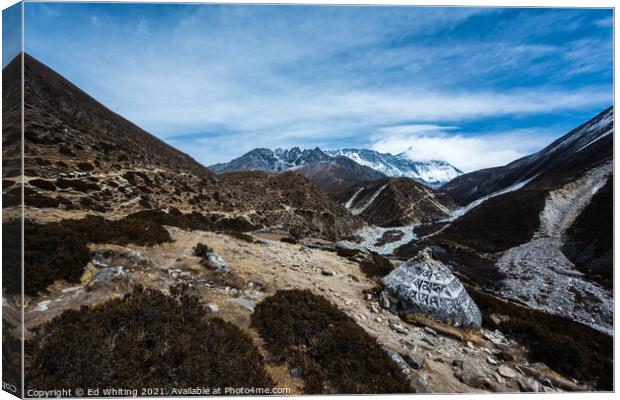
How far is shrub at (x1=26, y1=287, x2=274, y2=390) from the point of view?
3799 millimetres

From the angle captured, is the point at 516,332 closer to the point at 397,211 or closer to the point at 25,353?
the point at 25,353

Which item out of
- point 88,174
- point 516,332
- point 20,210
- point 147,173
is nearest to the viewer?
point 20,210

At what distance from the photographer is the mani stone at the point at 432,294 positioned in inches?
293

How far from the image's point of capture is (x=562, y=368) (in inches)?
231

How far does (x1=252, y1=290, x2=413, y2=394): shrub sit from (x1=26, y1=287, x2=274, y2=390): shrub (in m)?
0.65

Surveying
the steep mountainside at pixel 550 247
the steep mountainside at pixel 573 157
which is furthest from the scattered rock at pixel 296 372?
the steep mountainside at pixel 573 157

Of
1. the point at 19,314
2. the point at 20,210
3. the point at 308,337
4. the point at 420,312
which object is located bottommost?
the point at 420,312

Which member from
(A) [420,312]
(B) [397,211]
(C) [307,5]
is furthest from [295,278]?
(B) [397,211]

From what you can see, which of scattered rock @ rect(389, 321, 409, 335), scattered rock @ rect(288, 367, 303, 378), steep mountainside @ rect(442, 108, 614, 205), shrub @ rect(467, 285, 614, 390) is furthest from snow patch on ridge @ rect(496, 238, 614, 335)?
scattered rock @ rect(288, 367, 303, 378)

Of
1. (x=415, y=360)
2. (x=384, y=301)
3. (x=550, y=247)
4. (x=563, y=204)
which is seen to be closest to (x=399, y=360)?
(x=415, y=360)

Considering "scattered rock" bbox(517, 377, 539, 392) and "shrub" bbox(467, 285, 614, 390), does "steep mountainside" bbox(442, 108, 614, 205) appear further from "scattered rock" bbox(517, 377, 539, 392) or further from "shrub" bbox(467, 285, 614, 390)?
"scattered rock" bbox(517, 377, 539, 392)

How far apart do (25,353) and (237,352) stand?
130 inches

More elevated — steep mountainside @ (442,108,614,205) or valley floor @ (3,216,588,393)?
steep mountainside @ (442,108,614,205)

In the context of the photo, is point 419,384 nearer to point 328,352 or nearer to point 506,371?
point 328,352
